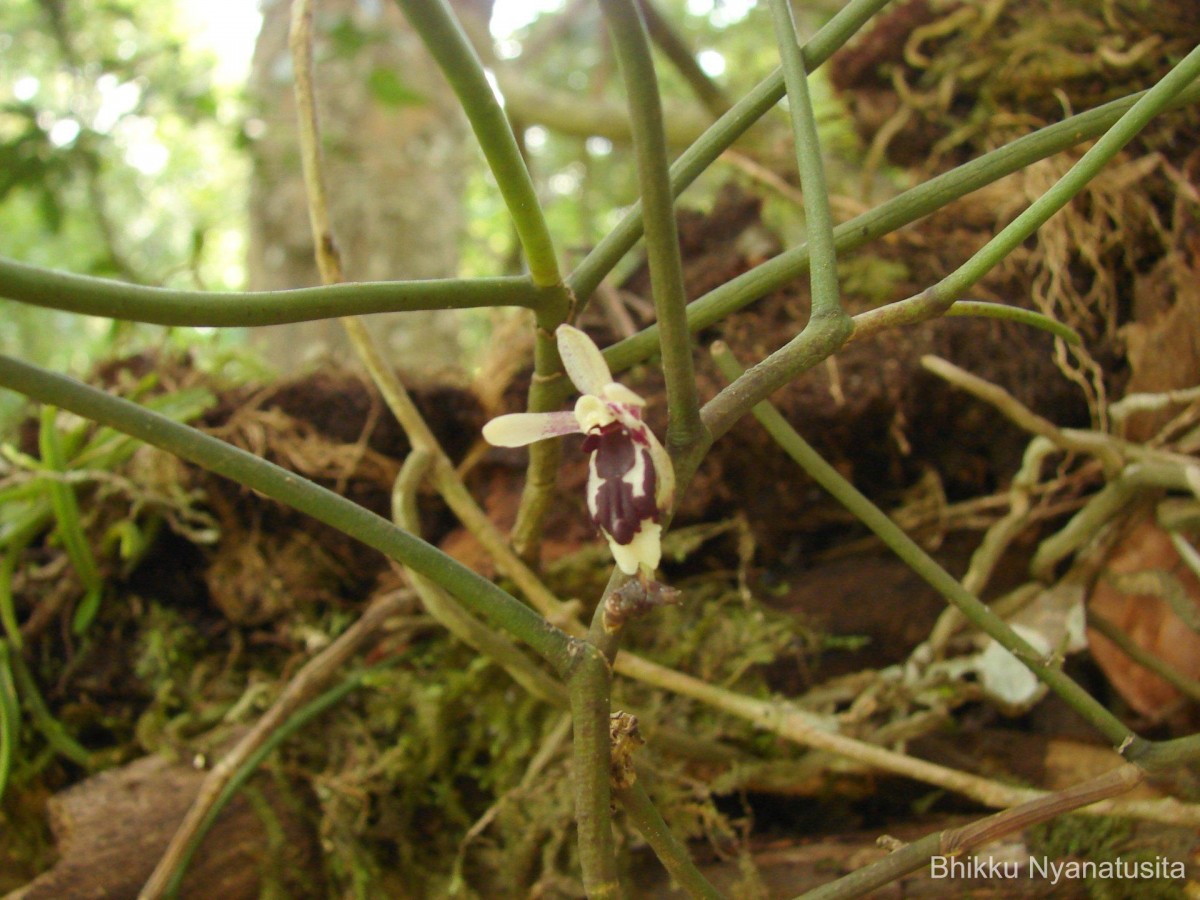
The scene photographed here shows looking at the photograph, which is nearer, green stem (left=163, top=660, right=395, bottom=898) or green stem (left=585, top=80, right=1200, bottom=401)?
green stem (left=585, top=80, right=1200, bottom=401)

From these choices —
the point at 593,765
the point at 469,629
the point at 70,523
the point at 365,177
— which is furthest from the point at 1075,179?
the point at 365,177

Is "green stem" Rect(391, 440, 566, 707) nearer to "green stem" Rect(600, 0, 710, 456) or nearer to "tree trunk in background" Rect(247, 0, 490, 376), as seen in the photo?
"green stem" Rect(600, 0, 710, 456)

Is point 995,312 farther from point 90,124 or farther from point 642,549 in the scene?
point 90,124

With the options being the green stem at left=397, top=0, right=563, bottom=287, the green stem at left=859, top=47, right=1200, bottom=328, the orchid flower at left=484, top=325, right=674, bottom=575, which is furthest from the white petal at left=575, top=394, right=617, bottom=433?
the green stem at left=859, top=47, right=1200, bottom=328

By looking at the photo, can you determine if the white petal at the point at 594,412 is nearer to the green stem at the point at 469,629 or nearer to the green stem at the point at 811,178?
the green stem at the point at 811,178

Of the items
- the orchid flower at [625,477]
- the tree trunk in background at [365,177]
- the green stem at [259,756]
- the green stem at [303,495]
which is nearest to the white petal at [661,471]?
the orchid flower at [625,477]

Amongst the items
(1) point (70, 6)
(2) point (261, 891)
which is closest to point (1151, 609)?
(2) point (261, 891)
